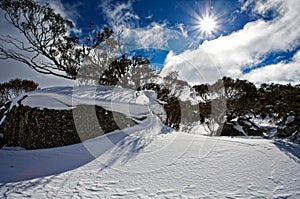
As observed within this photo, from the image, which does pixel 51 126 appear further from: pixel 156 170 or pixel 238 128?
pixel 238 128

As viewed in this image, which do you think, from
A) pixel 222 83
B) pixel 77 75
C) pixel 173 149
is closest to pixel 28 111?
pixel 173 149

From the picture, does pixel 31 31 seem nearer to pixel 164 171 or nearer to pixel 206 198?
pixel 164 171

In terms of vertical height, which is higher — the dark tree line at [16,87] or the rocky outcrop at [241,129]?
the dark tree line at [16,87]

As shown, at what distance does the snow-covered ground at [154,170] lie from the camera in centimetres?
179

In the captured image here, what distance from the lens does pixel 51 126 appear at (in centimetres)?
388

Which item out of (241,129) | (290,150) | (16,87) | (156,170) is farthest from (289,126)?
(16,87)

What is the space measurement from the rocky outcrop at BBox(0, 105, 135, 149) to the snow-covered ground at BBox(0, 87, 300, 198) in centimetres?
35

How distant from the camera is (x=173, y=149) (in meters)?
2.94

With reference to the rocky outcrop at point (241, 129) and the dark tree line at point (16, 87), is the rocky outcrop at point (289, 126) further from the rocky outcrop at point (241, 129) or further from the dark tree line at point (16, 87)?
the dark tree line at point (16, 87)

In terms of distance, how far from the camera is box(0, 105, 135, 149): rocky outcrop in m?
3.78

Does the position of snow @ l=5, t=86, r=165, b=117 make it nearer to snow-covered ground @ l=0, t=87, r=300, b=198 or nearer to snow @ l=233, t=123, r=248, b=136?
snow-covered ground @ l=0, t=87, r=300, b=198

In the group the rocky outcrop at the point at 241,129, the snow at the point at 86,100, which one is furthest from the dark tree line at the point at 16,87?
the rocky outcrop at the point at 241,129

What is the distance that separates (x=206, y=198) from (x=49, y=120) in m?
3.47

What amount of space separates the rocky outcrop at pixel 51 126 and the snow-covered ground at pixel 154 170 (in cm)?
35
